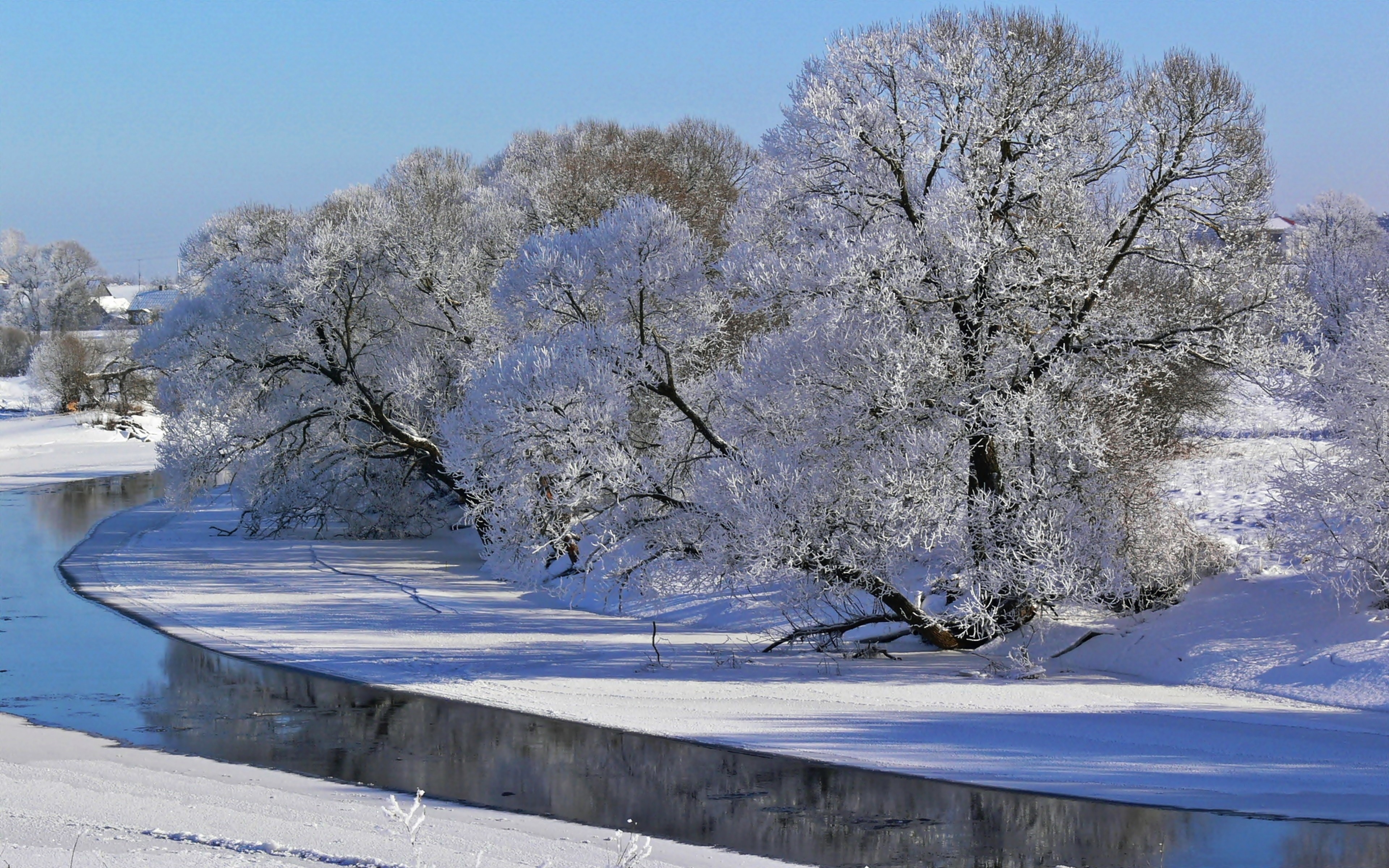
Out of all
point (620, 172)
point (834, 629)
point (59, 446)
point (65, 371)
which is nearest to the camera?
point (834, 629)

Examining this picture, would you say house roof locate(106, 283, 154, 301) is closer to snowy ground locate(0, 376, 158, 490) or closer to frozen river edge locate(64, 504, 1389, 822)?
snowy ground locate(0, 376, 158, 490)

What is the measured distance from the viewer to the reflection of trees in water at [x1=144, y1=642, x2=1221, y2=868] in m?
9.34

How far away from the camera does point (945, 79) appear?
14344mm

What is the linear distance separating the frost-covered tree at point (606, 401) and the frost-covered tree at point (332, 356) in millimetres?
7088

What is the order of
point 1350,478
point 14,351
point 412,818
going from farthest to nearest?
point 14,351 < point 1350,478 < point 412,818

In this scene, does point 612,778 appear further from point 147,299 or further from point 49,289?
point 147,299

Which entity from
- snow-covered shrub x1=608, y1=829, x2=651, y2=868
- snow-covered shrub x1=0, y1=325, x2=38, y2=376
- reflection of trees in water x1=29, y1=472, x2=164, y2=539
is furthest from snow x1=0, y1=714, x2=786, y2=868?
snow-covered shrub x1=0, y1=325, x2=38, y2=376

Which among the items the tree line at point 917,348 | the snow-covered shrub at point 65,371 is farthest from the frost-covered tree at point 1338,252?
the snow-covered shrub at point 65,371

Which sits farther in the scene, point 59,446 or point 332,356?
point 59,446

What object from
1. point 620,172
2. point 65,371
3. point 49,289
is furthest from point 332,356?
point 49,289

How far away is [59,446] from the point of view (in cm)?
5506

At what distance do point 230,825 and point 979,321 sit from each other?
9.08m

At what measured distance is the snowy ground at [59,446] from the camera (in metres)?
45.7

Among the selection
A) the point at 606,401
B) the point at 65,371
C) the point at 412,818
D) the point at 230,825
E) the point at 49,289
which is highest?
the point at 49,289
